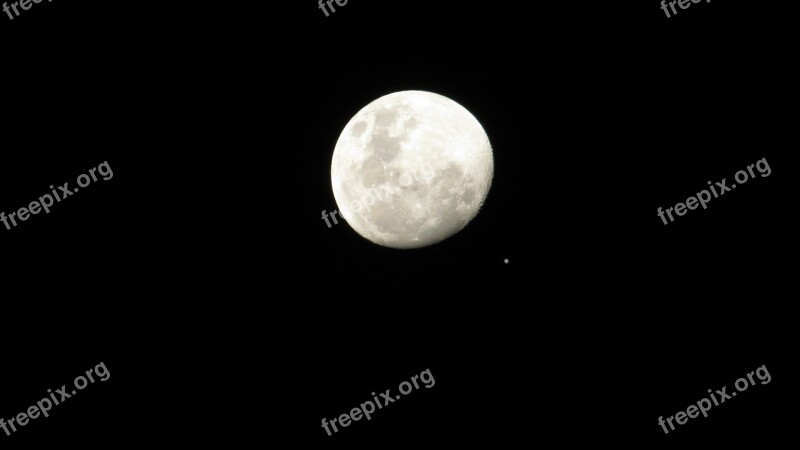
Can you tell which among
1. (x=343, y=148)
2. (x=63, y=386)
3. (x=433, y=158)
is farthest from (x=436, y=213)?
(x=63, y=386)

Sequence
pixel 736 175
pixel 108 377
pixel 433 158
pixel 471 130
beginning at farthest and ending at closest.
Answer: pixel 108 377 → pixel 736 175 → pixel 471 130 → pixel 433 158

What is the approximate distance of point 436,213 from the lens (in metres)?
3.12

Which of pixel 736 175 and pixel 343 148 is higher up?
pixel 343 148

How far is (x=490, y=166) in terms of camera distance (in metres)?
3.38

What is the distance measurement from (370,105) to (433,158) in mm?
695

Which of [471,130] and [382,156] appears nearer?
[382,156]

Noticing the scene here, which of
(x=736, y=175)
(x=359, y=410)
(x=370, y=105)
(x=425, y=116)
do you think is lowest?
(x=359, y=410)

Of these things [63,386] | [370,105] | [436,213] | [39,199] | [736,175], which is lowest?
[736,175]

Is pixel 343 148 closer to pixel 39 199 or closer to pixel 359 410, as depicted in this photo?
pixel 359 410

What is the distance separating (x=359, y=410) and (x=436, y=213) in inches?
73.7

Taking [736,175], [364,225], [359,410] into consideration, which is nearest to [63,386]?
[359,410]

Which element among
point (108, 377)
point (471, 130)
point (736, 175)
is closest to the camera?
point (471, 130)

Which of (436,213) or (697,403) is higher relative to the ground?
(436,213)

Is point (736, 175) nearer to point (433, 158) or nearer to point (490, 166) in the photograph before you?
point (490, 166)
